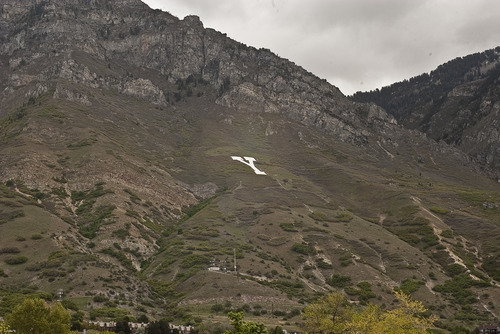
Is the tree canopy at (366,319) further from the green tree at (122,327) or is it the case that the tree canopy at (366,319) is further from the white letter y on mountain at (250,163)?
the white letter y on mountain at (250,163)

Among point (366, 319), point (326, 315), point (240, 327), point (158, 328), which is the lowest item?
point (158, 328)

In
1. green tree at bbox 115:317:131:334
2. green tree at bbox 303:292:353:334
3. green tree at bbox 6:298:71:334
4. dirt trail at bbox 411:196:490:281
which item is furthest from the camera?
dirt trail at bbox 411:196:490:281

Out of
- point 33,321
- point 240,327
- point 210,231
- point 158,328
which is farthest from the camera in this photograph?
point 210,231

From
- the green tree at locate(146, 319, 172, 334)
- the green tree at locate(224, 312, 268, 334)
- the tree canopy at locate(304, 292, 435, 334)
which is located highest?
the green tree at locate(224, 312, 268, 334)

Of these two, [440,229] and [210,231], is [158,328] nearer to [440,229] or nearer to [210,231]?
[210,231]

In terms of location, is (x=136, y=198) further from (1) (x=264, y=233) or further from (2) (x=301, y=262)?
(2) (x=301, y=262)

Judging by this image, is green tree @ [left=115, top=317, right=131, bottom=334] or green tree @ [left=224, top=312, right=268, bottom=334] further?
green tree @ [left=115, top=317, right=131, bottom=334]

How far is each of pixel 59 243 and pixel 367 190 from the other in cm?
10470

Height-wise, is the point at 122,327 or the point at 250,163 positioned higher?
the point at 250,163

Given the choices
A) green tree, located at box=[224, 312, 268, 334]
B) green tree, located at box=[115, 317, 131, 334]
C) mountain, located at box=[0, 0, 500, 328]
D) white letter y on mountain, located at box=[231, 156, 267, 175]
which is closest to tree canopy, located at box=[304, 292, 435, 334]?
green tree, located at box=[224, 312, 268, 334]

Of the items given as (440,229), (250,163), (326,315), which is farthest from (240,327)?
(250,163)

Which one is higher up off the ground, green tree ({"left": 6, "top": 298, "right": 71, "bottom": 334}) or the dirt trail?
the dirt trail

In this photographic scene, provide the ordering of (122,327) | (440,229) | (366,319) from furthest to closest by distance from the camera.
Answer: (440,229), (122,327), (366,319)

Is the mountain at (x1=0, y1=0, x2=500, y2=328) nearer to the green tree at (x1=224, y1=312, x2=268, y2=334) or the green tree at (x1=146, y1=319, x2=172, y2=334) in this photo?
the green tree at (x1=146, y1=319, x2=172, y2=334)
